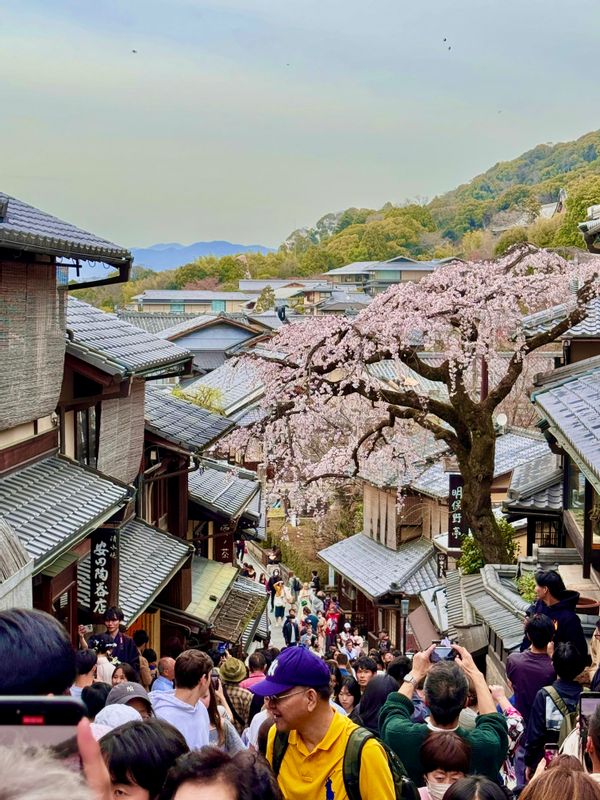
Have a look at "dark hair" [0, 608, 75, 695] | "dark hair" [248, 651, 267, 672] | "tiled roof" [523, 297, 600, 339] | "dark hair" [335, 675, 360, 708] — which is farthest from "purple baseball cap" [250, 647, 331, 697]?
"tiled roof" [523, 297, 600, 339]

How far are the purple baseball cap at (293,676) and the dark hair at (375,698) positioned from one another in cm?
203

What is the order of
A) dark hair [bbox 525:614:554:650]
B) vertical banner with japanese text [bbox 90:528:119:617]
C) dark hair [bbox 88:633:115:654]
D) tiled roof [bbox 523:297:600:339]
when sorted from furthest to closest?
tiled roof [bbox 523:297:600:339] → vertical banner with japanese text [bbox 90:528:119:617] → dark hair [bbox 88:633:115:654] → dark hair [bbox 525:614:554:650]

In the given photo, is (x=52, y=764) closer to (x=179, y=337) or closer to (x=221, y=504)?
(x=221, y=504)

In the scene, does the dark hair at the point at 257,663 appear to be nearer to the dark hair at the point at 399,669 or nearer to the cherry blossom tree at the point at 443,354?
the dark hair at the point at 399,669

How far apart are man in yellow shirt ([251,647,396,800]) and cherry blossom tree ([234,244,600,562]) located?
10.6m

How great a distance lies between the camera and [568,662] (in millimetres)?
5617

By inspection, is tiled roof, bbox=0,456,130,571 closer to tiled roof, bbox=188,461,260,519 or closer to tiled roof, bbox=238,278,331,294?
tiled roof, bbox=188,461,260,519

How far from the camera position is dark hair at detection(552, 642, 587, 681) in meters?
5.62

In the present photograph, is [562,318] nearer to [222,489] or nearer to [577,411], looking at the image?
[577,411]

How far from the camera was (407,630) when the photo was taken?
84.3ft

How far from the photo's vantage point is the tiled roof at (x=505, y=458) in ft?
74.4

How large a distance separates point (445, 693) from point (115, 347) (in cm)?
1034

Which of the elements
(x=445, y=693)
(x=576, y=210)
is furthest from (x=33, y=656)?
(x=576, y=210)

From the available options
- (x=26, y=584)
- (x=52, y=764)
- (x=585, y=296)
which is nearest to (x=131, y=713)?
(x=52, y=764)
